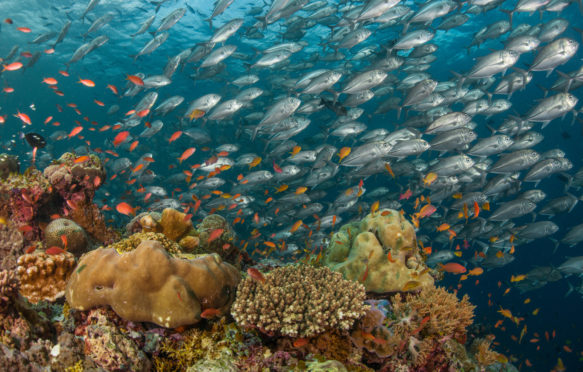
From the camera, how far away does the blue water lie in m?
22.0

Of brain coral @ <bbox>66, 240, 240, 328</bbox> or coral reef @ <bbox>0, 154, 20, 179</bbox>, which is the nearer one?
brain coral @ <bbox>66, 240, 240, 328</bbox>

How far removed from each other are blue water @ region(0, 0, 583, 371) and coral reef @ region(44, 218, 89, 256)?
9.15m

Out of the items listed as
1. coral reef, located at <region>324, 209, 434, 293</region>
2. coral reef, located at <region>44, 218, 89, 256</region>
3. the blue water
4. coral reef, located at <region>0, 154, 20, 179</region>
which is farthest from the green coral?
the blue water

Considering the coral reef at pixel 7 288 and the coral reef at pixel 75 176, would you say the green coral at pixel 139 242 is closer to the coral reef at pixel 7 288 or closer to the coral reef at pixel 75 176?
the coral reef at pixel 7 288

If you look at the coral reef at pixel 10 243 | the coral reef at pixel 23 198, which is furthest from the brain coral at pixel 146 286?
the coral reef at pixel 23 198

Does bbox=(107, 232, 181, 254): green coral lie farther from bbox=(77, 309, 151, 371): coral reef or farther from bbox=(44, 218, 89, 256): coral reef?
bbox=(44, 218, 89, 256): coral reef

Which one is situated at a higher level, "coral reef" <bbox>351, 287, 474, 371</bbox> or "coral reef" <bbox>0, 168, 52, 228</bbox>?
"coral reef" <bbox>0, 168, 52, 228</bbox>

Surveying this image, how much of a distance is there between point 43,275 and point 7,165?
12.0 feet

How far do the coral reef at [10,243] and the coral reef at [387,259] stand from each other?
5.62 metres

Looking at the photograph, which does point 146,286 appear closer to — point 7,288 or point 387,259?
point 7,288

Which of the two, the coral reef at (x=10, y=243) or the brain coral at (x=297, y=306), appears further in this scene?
the coral reef at (x=10, y=243)

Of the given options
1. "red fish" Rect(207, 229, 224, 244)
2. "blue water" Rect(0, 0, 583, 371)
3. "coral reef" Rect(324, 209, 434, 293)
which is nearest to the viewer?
"coral reef" Rect(324, 209, 434, 293)

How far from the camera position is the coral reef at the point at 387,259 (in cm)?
473

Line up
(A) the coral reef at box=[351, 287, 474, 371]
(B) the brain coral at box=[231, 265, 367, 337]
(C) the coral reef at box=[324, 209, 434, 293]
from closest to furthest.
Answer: (B) the brain coral at box=[231, 265, 367, 337] → (A) the coral reef at box=[351, 287, 474, 371] → (C) the coral reef at box=[324, 209, 434, 293]
